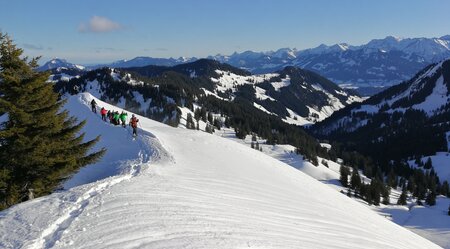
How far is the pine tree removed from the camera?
65.8ft

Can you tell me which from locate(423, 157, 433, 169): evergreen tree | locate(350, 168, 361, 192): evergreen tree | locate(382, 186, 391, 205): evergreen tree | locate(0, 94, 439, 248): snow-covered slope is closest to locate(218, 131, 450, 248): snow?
locate(382, 186, 391, 205): evergreen tree

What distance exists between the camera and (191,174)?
2380cm

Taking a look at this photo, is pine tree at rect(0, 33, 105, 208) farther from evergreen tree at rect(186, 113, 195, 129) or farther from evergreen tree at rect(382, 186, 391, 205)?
evergreen tree at rect(186, 113, 195, 129)

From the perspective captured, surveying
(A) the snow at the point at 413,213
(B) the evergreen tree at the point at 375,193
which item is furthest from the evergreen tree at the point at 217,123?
(B) the evergreen tree at the point at 375,193

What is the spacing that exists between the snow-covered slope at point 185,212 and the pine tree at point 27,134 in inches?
155

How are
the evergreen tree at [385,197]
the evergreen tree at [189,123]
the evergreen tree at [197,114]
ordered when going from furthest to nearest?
the evergreen tree at [197,114], the evergreen tree at [189,123], the evergreen tree at [385,197]

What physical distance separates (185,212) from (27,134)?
10.8 m

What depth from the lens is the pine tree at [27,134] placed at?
65.8ft

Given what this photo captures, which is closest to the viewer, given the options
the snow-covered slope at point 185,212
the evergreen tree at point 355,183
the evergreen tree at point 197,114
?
the snow-covered slope at point 185,212

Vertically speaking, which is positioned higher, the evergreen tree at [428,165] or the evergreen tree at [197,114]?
the evergreen tree at [197,114]

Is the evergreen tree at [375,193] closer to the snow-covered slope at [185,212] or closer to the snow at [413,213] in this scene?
the snow at [413,213]

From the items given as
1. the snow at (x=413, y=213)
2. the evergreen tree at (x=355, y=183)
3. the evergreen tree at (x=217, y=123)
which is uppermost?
the evergreen tree at (x=217, y=123)

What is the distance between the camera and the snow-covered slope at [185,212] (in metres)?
11.8

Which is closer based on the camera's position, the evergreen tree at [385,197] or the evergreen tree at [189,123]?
the evergreen tree at [385,197]
